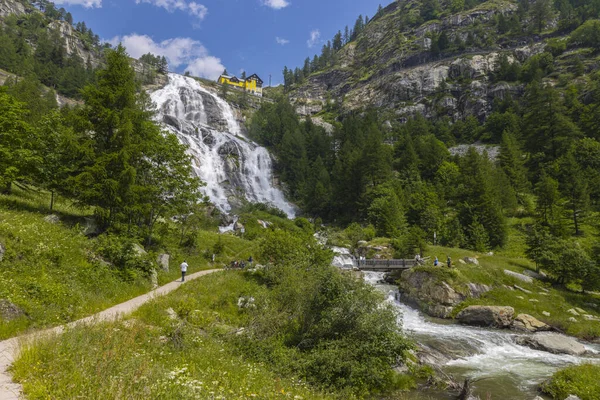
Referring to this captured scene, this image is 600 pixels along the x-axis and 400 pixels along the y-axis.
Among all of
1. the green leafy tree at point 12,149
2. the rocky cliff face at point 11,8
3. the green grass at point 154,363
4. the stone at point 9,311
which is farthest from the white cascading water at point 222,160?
the rocky cliff face at point 11,8

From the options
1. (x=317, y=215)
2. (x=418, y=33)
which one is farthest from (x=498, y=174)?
(x=418, y=33)

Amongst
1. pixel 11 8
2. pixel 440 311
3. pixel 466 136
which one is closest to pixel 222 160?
pixel 440 311

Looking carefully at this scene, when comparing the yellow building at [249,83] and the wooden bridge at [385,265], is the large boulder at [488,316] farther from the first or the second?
the yellow building at [249,83]

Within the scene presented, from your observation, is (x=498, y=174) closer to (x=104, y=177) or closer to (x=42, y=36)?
(x=104, y=177)

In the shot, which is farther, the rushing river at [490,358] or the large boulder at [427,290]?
the large boulder at [427,290]

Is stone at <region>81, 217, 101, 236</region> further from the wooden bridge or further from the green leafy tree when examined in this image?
the wooden bridge

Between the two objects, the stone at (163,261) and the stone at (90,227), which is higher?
the stone at (90,227)

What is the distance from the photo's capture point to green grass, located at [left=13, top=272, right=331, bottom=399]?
5543 mm

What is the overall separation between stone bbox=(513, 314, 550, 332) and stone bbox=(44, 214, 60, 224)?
30.3 meters

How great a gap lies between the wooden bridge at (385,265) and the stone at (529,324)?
1145cm

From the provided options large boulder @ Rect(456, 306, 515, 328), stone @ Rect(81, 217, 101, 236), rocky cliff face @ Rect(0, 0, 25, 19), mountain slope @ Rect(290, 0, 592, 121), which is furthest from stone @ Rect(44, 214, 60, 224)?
rocky cliff face @ Rect(0, 0, 25, 19)

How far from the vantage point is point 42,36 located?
4227 inches

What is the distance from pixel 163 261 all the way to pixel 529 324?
85.1 ft

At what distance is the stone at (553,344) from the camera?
17750 mm
